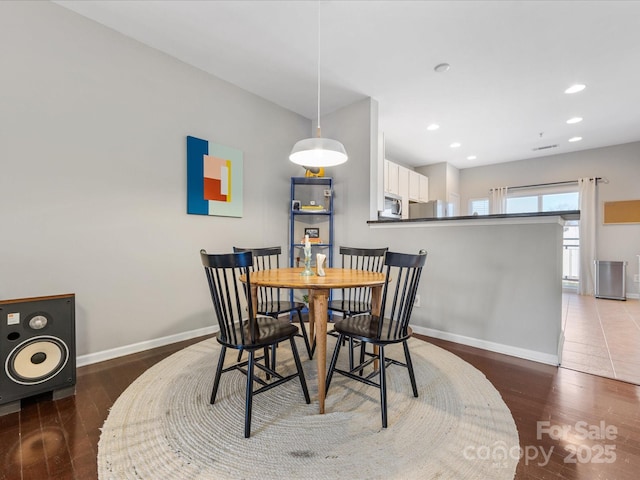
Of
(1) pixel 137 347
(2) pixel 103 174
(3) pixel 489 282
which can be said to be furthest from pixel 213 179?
(3) pixel 489 282

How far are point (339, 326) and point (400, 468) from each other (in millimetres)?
739

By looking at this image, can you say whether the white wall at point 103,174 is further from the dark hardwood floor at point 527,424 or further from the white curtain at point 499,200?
the white curtain at point 499,200

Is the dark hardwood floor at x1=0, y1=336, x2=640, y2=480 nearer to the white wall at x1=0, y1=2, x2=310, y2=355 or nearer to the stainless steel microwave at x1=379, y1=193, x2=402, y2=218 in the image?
the white wall at x1=0, y1=2, x2=310, y2=355

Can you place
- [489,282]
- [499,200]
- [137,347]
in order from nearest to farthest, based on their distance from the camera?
[137,347] → [489,282] → [499,200]

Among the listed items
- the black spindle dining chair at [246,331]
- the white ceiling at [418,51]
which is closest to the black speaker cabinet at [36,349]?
the black spindle dining chair at [246,331]

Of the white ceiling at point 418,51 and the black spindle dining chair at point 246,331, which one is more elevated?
the white ceiling at point 418,51

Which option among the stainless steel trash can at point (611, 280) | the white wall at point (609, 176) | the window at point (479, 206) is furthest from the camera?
the window at point (479, 206)

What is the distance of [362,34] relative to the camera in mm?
2418

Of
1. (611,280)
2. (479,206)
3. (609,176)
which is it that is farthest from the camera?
(479,206)

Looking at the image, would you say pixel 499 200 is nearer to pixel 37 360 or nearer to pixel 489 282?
pixel 489 282

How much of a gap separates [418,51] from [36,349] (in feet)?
11.8

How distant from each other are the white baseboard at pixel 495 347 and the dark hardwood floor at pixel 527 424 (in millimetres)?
106

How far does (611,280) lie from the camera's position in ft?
16.3

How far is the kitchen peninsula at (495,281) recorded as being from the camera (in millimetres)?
2307
